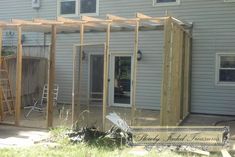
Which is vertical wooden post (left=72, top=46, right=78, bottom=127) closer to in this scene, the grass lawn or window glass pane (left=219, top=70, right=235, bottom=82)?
the grass lawn

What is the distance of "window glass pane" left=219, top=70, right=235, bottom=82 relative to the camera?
563 inches

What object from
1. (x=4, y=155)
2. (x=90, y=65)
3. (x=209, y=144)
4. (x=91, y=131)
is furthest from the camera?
(x=90, y=65)

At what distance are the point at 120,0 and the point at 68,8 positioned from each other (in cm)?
239

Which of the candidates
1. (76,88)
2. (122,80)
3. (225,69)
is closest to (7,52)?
(122,80)

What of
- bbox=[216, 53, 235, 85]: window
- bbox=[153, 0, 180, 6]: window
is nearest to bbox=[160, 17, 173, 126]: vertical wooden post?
bbox=[216, 53, 235, 85]: window

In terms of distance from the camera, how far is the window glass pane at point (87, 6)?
16.7 m

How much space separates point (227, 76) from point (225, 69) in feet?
0.82

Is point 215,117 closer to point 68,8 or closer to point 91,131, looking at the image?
point 91,131

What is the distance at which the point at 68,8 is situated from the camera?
17172 millimetres

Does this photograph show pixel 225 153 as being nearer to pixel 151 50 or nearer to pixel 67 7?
pixel 151 50

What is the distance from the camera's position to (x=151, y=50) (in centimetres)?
1559

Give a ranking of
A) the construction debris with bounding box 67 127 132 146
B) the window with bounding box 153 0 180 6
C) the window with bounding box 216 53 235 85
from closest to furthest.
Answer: the construction debris with bounding box 67 127 132 146
the window with bounding box 216 53 235 85
the window with bounding box 153 0 180 6

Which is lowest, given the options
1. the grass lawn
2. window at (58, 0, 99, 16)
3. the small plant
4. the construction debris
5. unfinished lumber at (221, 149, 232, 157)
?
the grass lawn

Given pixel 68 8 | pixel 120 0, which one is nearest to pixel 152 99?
pixel 120 0
